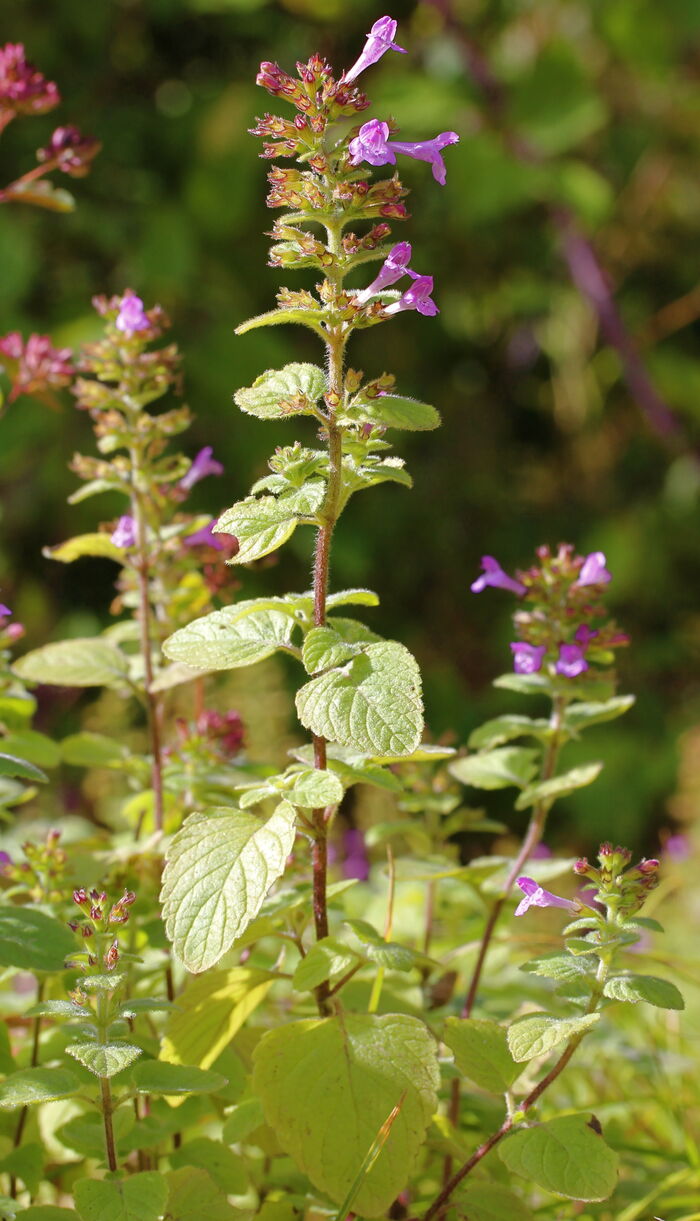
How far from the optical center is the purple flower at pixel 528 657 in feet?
3.42

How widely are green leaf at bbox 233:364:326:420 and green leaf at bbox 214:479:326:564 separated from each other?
2.0 inches

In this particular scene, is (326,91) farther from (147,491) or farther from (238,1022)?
(238,1022)

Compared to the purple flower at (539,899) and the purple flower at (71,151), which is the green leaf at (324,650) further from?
the purple flower at (71,151)

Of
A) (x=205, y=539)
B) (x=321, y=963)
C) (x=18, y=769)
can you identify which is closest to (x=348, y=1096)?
(x=321, y=963)

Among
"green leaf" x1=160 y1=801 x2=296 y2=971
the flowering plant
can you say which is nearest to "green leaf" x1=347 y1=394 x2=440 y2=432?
the flowering plant

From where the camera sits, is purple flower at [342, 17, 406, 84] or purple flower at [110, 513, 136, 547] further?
purple flower at [110, 513, 136, 547]

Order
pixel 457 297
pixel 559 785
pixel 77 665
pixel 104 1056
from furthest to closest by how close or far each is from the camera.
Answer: pixel 457 297, pixel 77 665, pixel 559 785, pixel 104 1056

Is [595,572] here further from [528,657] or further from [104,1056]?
[104,1056]

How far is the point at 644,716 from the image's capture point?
387cm

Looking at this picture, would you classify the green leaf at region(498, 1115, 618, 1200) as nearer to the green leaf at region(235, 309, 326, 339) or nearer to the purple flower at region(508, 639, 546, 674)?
the purple flower at region(508, 639, 546, 674)

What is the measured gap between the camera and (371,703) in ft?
2.46

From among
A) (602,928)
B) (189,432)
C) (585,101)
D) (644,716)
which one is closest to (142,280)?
(189,432)

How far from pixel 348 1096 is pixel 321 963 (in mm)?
88

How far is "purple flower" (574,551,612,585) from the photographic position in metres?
1.04
